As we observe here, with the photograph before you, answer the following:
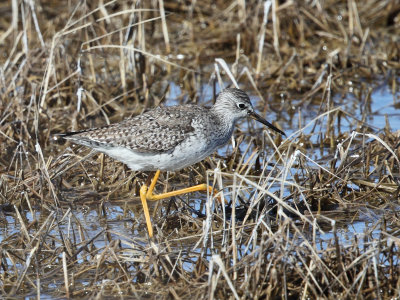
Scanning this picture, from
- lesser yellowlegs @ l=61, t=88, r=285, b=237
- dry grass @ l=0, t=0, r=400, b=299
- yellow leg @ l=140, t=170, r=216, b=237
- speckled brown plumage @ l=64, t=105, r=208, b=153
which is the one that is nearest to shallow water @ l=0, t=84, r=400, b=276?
dry grass @ l=0, t=0, r=400, b=299

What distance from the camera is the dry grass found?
5.27 metres

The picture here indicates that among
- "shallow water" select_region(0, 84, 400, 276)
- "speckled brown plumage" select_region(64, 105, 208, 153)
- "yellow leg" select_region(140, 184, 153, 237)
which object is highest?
"speckled brown plumage" select_region(64, 105, 208, 153)

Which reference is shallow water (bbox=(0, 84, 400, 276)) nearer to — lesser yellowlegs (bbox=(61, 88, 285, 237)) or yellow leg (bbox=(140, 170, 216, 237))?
yellow leg (bbox=(140, 170, 216, 237))

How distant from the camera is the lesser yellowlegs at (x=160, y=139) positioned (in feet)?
22.6

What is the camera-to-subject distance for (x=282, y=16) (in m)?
11.5

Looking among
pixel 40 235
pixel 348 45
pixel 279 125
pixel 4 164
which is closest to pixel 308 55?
pixel 348 45

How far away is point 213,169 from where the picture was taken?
7.67 m

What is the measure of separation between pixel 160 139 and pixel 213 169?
3.13 ft

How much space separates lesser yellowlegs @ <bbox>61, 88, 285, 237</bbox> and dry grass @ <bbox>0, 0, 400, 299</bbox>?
0.33m

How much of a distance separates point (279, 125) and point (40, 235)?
14.6 feet

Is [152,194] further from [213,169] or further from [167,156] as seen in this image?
[213,169]

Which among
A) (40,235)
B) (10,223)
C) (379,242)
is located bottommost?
(10,223)

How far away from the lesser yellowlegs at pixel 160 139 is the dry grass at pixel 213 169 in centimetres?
33

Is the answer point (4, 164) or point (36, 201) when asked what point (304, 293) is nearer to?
point (36, 201)
